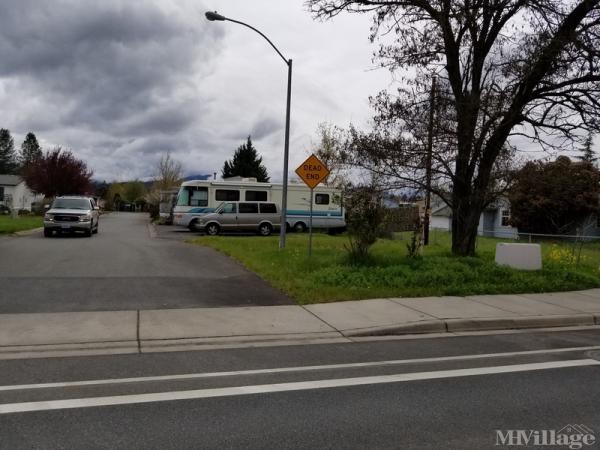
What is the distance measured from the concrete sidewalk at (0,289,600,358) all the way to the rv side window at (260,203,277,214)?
1699 cm

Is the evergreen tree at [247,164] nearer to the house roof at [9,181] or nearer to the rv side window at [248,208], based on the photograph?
the house roof at [9,181]

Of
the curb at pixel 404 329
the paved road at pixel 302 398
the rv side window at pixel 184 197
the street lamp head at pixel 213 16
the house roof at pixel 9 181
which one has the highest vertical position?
the street lamp head at pixel 213 16

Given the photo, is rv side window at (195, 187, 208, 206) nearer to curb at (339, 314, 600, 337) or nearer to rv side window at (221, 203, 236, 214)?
rv side window at (221, 203, 236, 214)

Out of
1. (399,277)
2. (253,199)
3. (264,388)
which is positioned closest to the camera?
(264,388)

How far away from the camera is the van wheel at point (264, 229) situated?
26509 millimetres

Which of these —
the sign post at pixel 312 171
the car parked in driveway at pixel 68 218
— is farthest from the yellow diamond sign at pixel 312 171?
the car parked in driveway at pixel 68 218

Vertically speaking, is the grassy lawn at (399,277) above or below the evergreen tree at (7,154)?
below

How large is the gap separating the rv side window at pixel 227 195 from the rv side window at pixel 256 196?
2.08ft

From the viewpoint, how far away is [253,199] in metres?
28.8

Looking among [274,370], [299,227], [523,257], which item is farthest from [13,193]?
[274,370]

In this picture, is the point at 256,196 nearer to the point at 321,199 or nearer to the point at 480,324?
the point at 321,199

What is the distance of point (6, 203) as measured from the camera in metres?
60.3

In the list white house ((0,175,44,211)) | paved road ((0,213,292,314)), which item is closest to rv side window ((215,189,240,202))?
paved road ((0,213,292,314))

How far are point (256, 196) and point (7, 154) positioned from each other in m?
108
